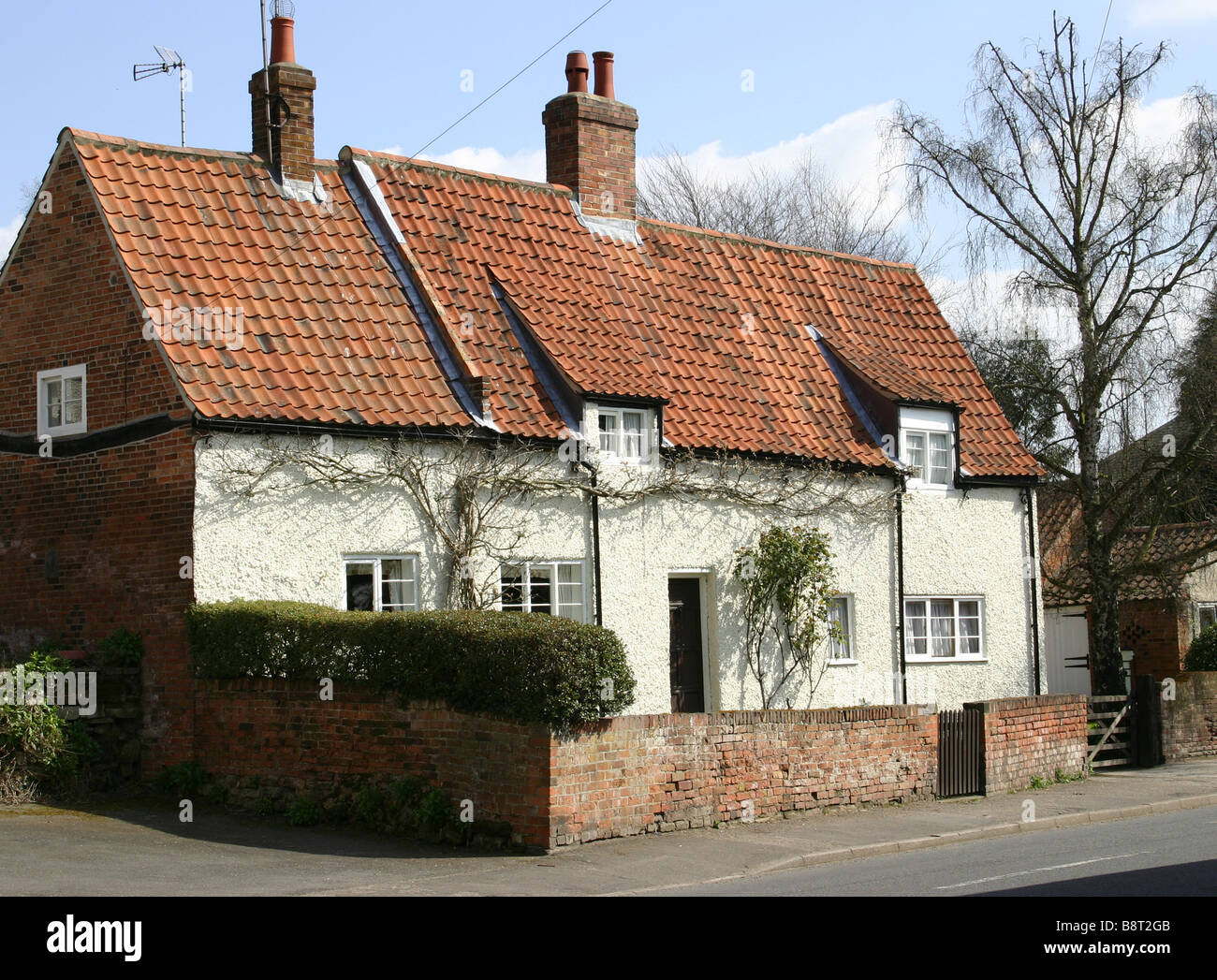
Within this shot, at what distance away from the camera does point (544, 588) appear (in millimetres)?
18109

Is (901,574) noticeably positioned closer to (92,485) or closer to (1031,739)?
(1031,739)

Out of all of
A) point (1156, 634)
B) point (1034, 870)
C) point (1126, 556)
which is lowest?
point (1034, 870)

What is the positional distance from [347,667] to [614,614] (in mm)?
5239

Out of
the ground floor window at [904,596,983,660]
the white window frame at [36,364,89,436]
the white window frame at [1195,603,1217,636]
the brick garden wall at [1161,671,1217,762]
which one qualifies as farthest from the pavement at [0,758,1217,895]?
the white window frame at [1195,603,1217,636]

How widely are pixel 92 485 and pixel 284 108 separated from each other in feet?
18.5

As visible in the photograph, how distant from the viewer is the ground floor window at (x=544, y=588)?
17688mm

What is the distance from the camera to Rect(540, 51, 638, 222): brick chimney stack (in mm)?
21922

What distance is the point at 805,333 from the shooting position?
23234 millimetres

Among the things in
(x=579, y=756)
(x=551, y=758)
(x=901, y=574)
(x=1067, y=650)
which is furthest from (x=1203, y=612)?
(x=551, y=758)

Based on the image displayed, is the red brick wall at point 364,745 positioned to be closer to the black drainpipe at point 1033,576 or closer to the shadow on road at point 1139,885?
the shadow on road at point 1139,885

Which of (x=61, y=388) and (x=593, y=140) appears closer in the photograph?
(x=61, y=388)

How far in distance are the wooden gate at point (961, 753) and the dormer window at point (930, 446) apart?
5314mm
